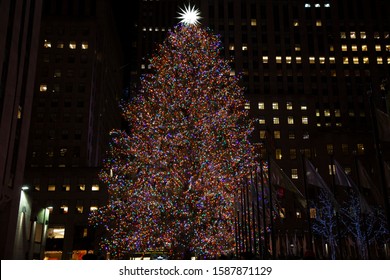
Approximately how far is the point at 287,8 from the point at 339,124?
31432 millimetres

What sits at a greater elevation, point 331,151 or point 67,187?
point 331,151

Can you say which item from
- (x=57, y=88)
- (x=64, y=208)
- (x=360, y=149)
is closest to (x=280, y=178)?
(x=64, y=208)

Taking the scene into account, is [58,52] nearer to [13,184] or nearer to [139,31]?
[139,31]

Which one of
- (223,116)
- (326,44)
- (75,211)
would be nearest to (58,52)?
(75,211)

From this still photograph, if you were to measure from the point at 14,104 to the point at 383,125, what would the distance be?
1065 inches

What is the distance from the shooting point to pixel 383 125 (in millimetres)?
16969

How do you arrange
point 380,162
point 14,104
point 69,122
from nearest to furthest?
point 380,162, point 14,104, point 69,122

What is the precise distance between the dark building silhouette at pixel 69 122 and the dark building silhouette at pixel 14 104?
3667 centimetres

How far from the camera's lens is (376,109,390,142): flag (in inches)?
656

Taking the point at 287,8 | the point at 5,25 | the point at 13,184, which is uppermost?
the point at 287,8


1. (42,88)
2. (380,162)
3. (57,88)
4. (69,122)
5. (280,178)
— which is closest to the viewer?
(380,162)

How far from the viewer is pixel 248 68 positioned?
10044 centimetres

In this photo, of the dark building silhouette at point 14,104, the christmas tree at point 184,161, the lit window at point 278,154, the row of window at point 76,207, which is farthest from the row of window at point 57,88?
the christmas tree at point 184,161

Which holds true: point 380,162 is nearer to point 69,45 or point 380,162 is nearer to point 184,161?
point 184,161
